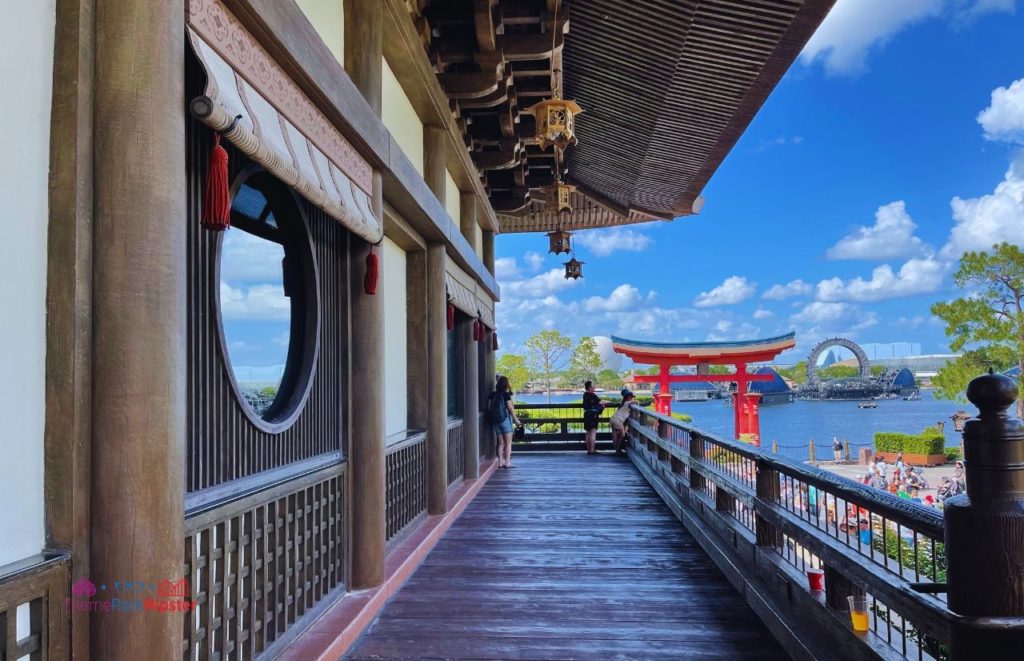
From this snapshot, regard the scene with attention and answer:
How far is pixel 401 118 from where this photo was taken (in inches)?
187

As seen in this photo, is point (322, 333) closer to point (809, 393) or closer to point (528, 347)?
point (528, 347)

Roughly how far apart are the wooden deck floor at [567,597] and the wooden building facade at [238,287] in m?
0.27

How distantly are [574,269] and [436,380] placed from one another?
17.7 ft

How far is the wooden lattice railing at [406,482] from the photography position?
4.29m

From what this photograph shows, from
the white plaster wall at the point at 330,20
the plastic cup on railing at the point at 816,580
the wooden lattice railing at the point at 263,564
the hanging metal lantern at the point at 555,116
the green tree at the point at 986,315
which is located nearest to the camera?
the wooden lattice railing at the point at 263,564

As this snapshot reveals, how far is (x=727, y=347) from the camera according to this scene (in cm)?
2173

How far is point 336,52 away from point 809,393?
72489 millimetres

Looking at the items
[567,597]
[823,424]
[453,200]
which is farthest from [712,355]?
[823,424]

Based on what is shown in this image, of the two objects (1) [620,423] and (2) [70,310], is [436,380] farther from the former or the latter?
(1) [620,423]

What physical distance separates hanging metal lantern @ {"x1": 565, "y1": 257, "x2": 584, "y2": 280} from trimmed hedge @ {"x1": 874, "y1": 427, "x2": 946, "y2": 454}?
24714 millimetres

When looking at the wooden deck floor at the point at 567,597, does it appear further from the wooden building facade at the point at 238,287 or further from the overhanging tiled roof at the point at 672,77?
the overhanging tiled roof at the point at 672,77

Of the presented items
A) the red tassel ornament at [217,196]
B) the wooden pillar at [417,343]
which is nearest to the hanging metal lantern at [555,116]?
the wooden pillar at [417,343]

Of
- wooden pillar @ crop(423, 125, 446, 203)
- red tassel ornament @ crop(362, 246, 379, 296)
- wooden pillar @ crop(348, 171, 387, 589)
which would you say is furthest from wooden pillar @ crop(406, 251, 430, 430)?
red tassel ornament @ crop(362, 246, 379, 296)

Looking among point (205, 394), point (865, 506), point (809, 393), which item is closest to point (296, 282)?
point (205, 394)
